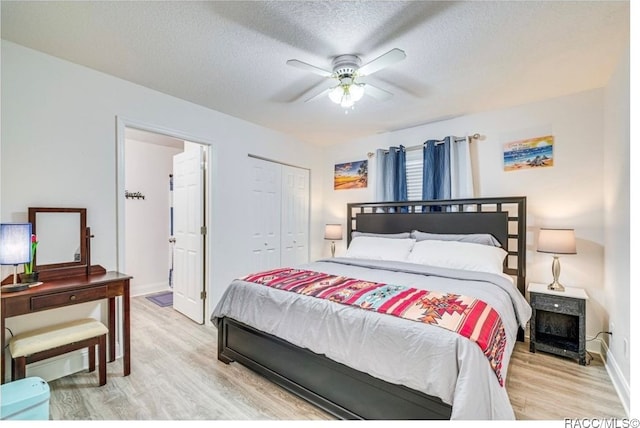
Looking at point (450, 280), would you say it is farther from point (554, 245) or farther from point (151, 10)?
point (151, 10)

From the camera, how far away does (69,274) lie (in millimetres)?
2268

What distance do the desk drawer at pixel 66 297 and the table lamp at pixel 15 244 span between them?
195 mm

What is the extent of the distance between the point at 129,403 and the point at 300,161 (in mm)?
3550

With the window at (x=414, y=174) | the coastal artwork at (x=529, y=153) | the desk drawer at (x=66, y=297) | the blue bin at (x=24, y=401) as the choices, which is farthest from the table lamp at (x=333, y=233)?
the blue bin at (x=24, y=401)

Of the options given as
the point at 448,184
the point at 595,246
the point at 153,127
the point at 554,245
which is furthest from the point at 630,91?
the point at 153,127

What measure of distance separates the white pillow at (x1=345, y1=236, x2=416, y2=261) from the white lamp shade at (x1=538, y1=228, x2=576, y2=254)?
1219mm

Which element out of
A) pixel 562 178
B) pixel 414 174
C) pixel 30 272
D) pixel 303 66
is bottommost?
pixel 30 272

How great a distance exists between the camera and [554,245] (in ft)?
8.52

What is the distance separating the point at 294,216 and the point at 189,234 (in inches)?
61.8

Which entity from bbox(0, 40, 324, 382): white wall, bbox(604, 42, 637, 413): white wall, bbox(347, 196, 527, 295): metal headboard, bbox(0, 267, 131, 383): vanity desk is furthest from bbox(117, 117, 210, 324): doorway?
bbox(604, 42, 637, 413): white wall

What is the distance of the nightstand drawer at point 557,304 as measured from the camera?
2.49 m

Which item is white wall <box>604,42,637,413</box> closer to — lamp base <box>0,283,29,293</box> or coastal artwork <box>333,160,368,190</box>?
coastal artwork <box>333,160,368,190</box>

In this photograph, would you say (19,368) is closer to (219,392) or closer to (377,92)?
(219,392)

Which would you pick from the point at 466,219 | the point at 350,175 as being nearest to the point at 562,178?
the point at 466,219
